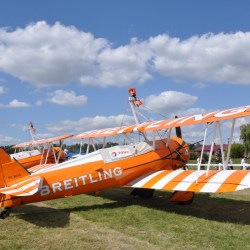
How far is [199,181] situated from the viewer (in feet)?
26.1

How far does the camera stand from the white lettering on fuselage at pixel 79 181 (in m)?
7.88

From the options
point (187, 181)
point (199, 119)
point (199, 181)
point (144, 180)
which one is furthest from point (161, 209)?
point (199, 119)

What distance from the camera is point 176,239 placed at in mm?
5914

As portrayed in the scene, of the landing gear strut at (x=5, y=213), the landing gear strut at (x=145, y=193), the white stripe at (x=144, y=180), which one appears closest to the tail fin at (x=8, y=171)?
the landing gear strut at (x=5, y=213)

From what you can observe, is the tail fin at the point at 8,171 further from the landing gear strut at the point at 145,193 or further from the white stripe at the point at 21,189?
the landing gear strut at the point at 145,193

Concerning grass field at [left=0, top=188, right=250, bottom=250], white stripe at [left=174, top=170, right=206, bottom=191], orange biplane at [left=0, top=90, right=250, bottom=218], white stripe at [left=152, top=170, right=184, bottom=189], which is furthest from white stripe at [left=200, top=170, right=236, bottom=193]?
white stripe at [left=152, top=170, right=184, bottom=189]

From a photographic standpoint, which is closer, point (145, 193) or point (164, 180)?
point (164, 180)

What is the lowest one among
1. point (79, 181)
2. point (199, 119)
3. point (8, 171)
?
point (79, 181)

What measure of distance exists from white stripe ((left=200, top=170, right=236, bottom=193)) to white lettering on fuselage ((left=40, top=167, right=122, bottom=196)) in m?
2.43

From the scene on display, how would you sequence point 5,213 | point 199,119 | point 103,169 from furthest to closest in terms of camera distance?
point 103,169 → point 199,119 → point 5,213

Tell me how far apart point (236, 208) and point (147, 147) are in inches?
113

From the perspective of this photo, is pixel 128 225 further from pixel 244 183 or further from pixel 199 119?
pixel 199 119

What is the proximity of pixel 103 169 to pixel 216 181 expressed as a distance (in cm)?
277

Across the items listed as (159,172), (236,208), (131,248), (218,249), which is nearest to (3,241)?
(131,248)
